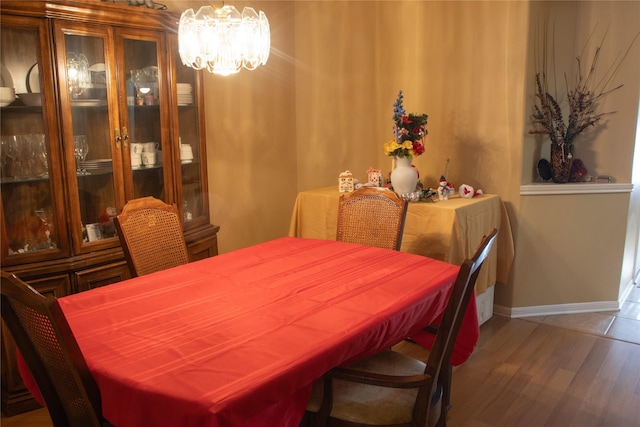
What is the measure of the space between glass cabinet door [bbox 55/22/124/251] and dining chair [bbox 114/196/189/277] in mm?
340

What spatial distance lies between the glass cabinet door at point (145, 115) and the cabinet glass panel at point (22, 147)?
409 millimetres

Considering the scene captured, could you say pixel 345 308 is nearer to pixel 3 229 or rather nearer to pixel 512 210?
pixel 3 229

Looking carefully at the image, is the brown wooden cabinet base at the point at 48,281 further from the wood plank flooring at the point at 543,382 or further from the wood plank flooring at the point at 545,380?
the wood plank flooring at the point at 545,380

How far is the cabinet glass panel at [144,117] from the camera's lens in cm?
286

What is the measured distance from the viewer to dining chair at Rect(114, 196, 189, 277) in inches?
97.0

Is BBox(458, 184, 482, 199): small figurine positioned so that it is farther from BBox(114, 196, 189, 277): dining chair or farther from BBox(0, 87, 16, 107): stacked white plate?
BBox(0, 87, 16, 107): stacked white plate

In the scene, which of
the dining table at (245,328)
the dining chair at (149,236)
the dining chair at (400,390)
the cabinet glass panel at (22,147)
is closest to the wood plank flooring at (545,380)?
the dining table at (245,328)

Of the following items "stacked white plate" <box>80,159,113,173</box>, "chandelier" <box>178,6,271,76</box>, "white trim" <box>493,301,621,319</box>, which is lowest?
"white trim" <box>493,301,621,319</box>

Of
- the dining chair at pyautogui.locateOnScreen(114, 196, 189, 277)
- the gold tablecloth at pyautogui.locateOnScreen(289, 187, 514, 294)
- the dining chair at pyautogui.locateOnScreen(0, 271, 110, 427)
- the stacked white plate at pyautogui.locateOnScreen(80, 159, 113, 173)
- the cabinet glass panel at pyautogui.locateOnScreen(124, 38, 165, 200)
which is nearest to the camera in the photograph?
the dining chair at pyautogui.locateOnScreen(0, 271, 110, 427)

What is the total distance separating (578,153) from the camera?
12.2 ft

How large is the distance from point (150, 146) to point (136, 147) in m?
0.09

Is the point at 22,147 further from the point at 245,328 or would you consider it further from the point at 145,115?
the point at 245,328

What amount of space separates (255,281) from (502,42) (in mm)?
2358

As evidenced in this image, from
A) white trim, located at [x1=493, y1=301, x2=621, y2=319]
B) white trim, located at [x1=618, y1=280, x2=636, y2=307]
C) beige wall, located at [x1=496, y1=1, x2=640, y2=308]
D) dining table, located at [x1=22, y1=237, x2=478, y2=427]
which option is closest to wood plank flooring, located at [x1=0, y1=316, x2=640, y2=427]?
white trim, located at [x1=493, y1=301, x2=621, y2=319]
